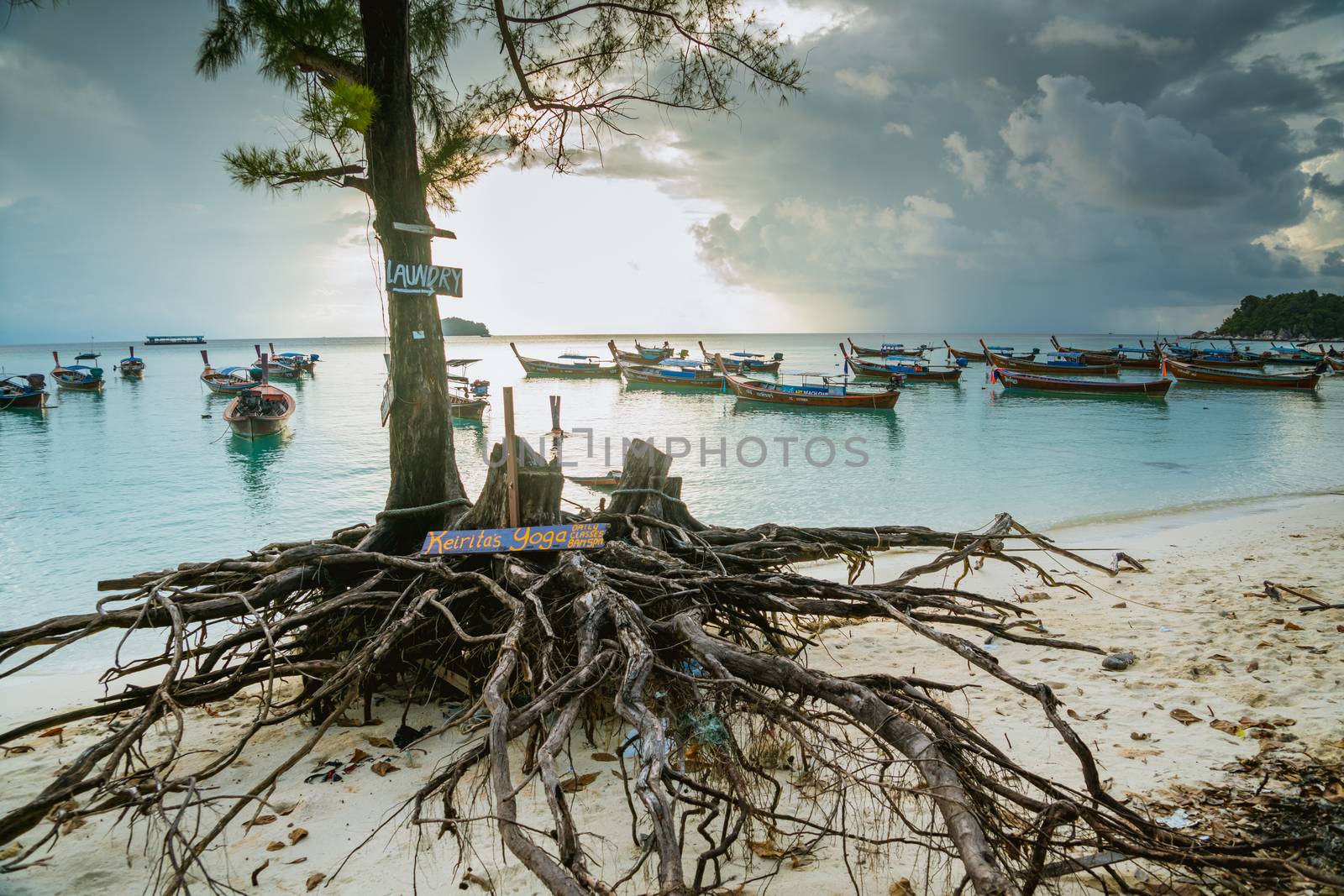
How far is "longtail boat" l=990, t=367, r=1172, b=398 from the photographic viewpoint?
38.9 metres

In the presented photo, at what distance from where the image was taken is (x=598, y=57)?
5871 millimetres

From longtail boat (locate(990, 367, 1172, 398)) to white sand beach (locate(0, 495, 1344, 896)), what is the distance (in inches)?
1457

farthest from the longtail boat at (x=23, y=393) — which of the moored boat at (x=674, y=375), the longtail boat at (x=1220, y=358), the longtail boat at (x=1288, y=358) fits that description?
the longtail boat at (x=1288, y=358)

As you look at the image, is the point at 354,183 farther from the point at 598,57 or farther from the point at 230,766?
the point at 230,766

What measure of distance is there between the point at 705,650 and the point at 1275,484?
20.3 metres

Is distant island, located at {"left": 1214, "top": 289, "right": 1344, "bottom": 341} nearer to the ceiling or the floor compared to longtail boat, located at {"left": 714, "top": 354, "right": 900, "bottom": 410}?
nearer to the ceiling

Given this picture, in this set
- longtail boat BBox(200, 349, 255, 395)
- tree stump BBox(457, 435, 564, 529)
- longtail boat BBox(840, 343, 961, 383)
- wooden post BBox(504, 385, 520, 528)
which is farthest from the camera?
longtail boat BBox(840, 343, 961, 383)

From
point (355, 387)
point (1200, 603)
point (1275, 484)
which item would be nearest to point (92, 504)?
point (1200, 603)

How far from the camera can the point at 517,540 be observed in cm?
441

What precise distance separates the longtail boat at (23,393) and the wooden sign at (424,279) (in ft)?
137

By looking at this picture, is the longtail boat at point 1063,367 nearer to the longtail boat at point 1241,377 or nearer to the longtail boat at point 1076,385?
the longtail boat at point 1076,385

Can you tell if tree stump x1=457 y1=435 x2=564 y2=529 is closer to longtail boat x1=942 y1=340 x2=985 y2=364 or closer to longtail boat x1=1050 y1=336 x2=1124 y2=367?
longtail boat x1=1050 y1=336 x2=1124 y2=367

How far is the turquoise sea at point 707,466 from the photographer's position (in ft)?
44.7

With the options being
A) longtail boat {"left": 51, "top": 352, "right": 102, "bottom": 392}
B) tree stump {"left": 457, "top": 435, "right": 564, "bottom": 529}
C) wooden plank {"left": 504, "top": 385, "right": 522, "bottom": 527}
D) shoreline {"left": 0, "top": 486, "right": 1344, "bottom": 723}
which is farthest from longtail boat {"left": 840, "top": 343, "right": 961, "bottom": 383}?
longtail boat {"left": 51, "top": 352, "right": 102, "bottom": 392}
